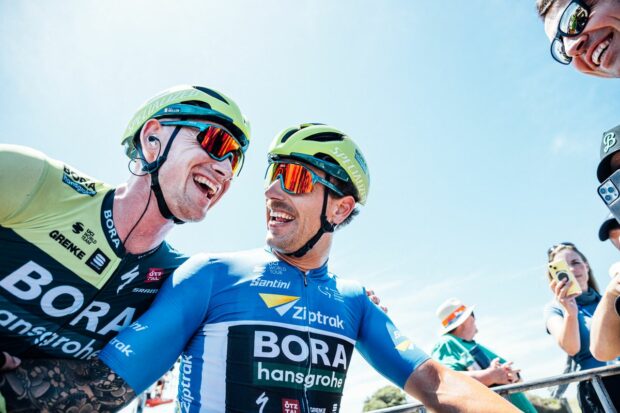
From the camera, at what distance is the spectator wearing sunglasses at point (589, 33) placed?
2898mm

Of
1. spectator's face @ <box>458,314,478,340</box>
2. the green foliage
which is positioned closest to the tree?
the green foliage

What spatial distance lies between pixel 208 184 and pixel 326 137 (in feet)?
4.17

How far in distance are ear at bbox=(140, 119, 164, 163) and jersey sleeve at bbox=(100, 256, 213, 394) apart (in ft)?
4.50

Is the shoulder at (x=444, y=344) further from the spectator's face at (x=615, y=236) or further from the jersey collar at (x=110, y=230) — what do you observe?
the jersey collar at (x=110, y=230)

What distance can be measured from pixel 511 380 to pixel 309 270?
3.62 meters

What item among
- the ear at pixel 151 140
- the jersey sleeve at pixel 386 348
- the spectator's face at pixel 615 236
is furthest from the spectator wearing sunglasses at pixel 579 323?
the ear at pixel 151 140

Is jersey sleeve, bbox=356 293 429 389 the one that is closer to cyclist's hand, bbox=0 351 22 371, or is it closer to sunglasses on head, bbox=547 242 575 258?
cyclist's hand, bbox=0 351 22 371

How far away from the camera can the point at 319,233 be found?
3.47 m

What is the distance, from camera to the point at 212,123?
12.0ft

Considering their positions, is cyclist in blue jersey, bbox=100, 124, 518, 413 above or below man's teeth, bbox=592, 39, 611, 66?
below

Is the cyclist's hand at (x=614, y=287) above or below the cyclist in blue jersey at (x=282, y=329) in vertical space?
above

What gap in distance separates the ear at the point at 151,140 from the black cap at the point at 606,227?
3989 millimetres

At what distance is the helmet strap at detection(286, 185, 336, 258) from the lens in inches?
130

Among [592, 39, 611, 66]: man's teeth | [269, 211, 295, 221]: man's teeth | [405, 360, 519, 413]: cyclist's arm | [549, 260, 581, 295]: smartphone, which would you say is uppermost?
[592, 39, 611, 66]: man's teeth
